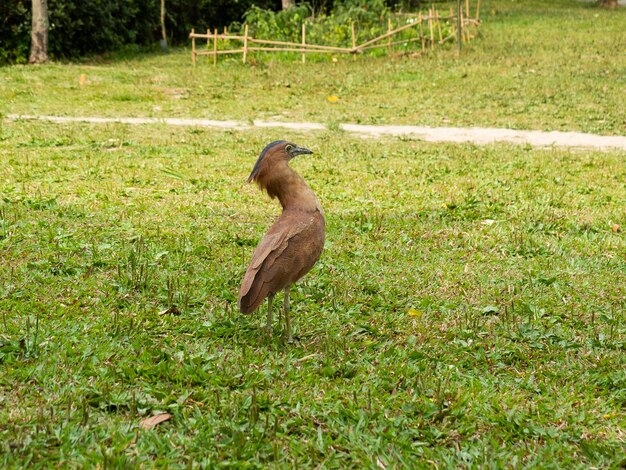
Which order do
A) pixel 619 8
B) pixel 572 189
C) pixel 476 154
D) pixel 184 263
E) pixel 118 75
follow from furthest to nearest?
pixel 619 8 < pixel 118 75 < pixel 476 154 < pixel 572 189 < pixel 184 263

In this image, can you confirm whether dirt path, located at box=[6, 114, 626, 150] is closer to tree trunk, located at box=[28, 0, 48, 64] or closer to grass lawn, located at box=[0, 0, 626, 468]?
grass lawn, located at box=[0, 0, 626, 468]

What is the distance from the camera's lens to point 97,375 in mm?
4574

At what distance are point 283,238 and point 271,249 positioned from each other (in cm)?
11

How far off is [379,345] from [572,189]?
203 inches

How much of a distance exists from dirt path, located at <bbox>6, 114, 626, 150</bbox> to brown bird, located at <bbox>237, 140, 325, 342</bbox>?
848cm

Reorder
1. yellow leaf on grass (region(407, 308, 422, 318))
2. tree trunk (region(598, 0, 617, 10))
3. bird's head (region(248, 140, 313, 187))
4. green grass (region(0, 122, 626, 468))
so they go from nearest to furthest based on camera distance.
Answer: green grass (region(0, 122, 626, 468)) < bird's head (region(248, 140, 313, 187)) < yellow leaf on grass (region(407, 308, 422, 318)) < tree trunk (region(598, 0, 617, 10))

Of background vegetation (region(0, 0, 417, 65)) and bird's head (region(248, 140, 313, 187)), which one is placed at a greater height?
background vegetation (region(0, 0, 417, 65))

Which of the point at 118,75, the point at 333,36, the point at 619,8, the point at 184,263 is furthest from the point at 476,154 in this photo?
the point at 619,8

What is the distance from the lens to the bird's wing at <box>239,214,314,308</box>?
467 cm

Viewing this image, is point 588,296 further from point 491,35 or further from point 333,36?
point 491,35

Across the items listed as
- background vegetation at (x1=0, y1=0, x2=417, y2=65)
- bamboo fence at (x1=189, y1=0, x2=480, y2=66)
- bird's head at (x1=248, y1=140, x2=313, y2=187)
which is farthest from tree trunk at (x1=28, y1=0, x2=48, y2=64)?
bird's head at (x1=248, y1=140, x2=313, y2=187)

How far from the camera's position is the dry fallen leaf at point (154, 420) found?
161 inches

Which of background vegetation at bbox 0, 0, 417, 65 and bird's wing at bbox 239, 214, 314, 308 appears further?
background vegetation at bbox 0, 0, 417, 65

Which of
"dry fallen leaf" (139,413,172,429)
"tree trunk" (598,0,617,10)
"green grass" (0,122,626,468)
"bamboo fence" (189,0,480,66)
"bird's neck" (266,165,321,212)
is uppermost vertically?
"tree trunk" (598,0,617,10)
